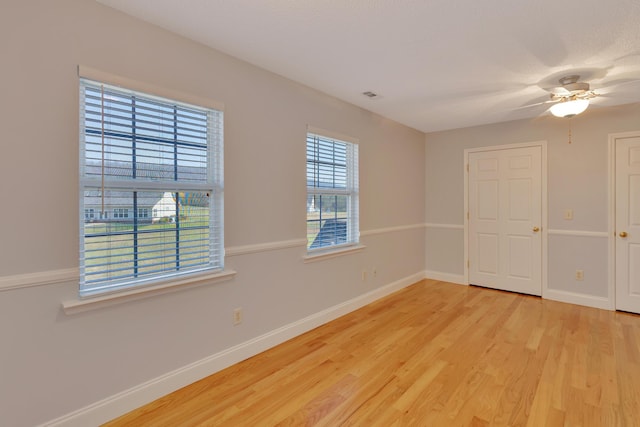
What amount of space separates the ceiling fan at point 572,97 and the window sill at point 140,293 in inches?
125

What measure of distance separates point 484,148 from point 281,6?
150 inches

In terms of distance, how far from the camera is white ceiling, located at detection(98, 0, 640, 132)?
1.88 meters

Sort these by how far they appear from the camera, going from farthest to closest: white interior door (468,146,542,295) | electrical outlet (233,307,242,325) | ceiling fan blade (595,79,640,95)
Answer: white interior door (468,146,542,295) → ceiling fan blade (595,79,640,95) → electrical outlet (233,307,242,325)

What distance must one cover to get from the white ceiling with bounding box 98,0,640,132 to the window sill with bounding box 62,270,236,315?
5.46 feet

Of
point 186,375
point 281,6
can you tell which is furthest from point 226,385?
point 281,6

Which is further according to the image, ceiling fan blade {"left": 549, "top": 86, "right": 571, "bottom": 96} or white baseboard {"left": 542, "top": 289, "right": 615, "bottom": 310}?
white baseboard {"left": 542, "top": 289, "right": 615, "bottom": 310}

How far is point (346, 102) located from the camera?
3639mm

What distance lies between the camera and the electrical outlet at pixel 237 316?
256 cm

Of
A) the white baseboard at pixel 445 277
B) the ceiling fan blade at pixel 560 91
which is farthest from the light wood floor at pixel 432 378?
the ceiling fan blade at pixel 560 91

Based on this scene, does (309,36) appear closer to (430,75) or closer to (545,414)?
(430,75)

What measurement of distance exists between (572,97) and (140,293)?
385cm

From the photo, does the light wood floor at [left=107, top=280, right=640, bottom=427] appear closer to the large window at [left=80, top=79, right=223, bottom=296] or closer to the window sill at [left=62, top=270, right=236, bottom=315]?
the window sill at [left=62, top=270, right=236, bottom=315]

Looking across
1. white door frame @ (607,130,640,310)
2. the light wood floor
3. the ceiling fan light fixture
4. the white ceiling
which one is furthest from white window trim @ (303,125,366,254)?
white door frame @ (607,130,640,310)

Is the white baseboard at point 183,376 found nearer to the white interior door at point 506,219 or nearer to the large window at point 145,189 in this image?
the large window at point 145,189
